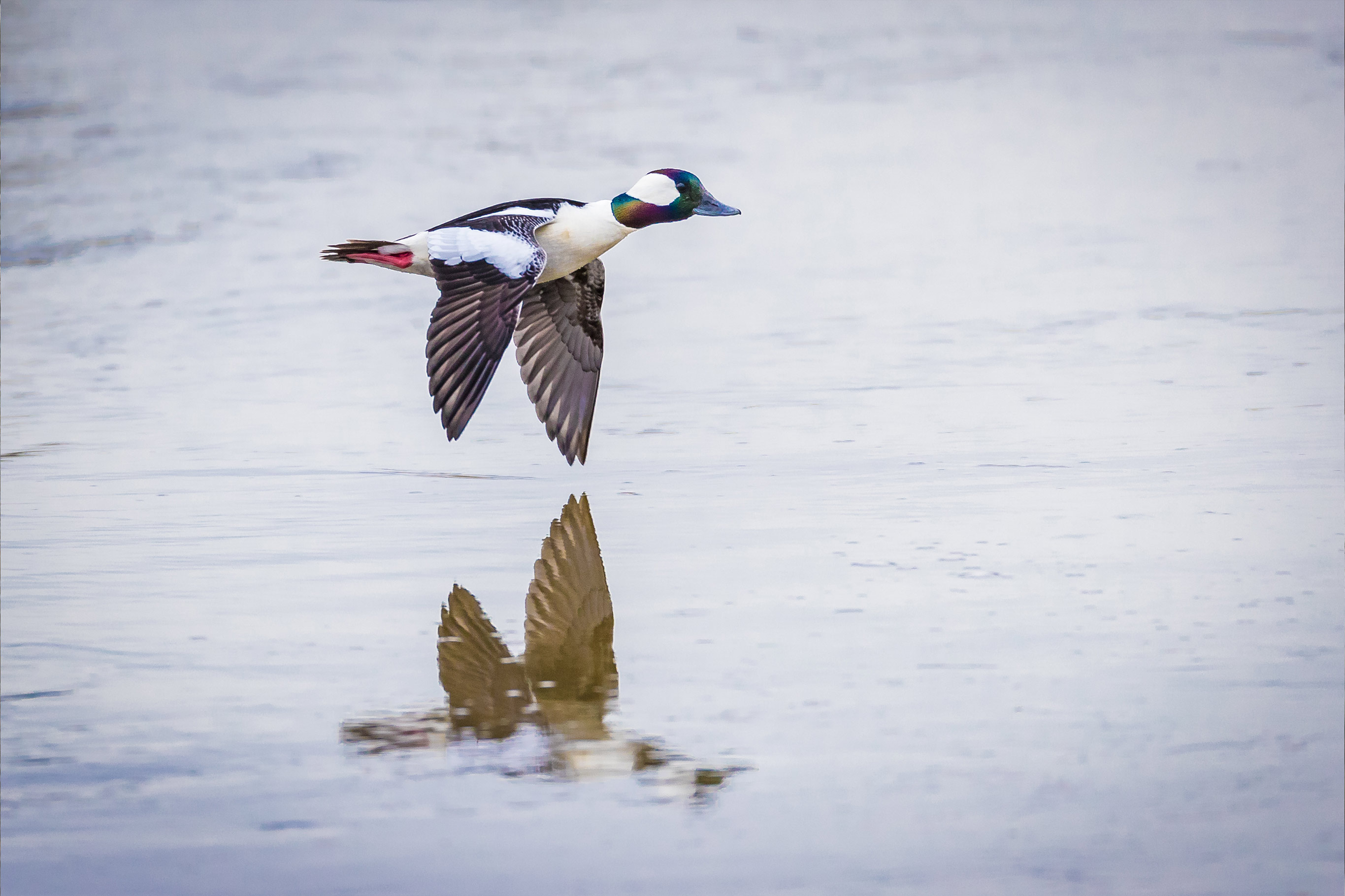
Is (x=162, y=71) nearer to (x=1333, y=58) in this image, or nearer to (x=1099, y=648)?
(x=1333, y=58)

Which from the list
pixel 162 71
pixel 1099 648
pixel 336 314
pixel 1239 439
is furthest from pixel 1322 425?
pixel 162 71

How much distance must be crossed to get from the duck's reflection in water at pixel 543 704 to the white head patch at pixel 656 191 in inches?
99.8

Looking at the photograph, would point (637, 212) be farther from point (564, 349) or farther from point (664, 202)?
point (564, 349)

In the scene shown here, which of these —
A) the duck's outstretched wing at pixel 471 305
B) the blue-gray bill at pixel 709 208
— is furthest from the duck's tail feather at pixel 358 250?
the blue-gray bill at pixel 709 208

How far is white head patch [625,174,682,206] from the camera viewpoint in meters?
8.03

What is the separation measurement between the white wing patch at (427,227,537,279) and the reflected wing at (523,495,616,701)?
985 millimetres

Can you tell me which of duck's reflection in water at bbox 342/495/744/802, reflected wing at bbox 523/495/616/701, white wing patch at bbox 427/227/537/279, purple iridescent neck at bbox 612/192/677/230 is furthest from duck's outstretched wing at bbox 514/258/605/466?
duck's reflection in water at bbox 342/495/744/802

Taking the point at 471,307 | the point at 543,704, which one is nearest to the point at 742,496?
the point at 471,307

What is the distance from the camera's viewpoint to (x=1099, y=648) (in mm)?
4965

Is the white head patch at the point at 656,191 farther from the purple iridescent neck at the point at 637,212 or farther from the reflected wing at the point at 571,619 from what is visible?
the reflected wing at the point at 571,619

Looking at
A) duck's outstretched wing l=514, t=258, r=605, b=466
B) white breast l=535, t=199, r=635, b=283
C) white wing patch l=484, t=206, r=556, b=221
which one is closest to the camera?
duck's outstretched wing l=514, t=258, r=605, b=466

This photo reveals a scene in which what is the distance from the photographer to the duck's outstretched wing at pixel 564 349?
24.7 feet

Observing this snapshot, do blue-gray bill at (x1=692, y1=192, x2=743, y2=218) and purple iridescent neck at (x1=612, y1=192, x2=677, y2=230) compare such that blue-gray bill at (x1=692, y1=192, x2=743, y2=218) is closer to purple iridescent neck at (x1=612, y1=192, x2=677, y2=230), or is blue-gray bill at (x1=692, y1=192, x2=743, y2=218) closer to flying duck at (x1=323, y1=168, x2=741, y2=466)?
flying duck at (x1=323, y1=168, x2=741, y2=466)

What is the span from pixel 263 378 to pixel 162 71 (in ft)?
34.3
